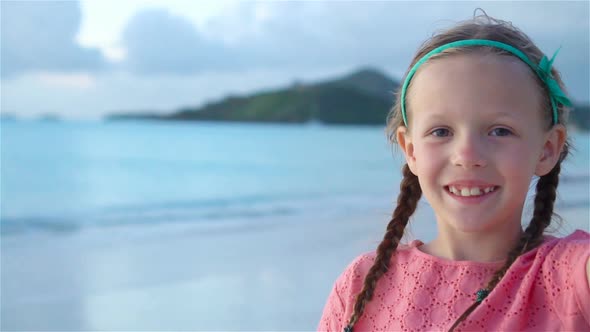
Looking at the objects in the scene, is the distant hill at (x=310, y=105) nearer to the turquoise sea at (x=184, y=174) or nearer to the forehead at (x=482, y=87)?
the turquoise sea at (x=184, y=174)

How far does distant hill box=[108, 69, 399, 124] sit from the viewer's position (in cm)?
1897

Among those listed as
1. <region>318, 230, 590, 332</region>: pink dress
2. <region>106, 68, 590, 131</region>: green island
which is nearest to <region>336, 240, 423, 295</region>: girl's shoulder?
<region>318, 230, 590, 332</region>: pink dress

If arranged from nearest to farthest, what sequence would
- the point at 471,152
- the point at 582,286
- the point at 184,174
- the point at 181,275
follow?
the point at 582,286, the point at 471,152, the point at 181,275, the point at 184,174

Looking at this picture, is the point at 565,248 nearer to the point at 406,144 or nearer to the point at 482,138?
the point at 482,138

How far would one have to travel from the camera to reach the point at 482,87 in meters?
1.40

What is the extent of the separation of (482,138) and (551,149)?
19 centimetres

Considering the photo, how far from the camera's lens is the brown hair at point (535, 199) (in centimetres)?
145

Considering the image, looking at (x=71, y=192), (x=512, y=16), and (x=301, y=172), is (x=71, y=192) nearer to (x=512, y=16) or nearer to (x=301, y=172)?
(x=301, y=172)

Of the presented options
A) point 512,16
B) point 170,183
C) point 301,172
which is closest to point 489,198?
point 512,16

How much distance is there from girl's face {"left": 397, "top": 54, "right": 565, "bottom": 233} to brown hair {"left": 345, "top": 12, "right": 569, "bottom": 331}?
35 millimetres

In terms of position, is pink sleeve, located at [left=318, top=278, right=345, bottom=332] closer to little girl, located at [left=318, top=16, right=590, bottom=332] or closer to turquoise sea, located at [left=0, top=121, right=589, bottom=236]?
little girl, located at [left=318, top=16, right=590, bottom=332]

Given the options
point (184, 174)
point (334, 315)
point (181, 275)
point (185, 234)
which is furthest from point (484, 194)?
point (184, 174)

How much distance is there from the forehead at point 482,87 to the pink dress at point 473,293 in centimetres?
27

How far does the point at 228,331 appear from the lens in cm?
296
